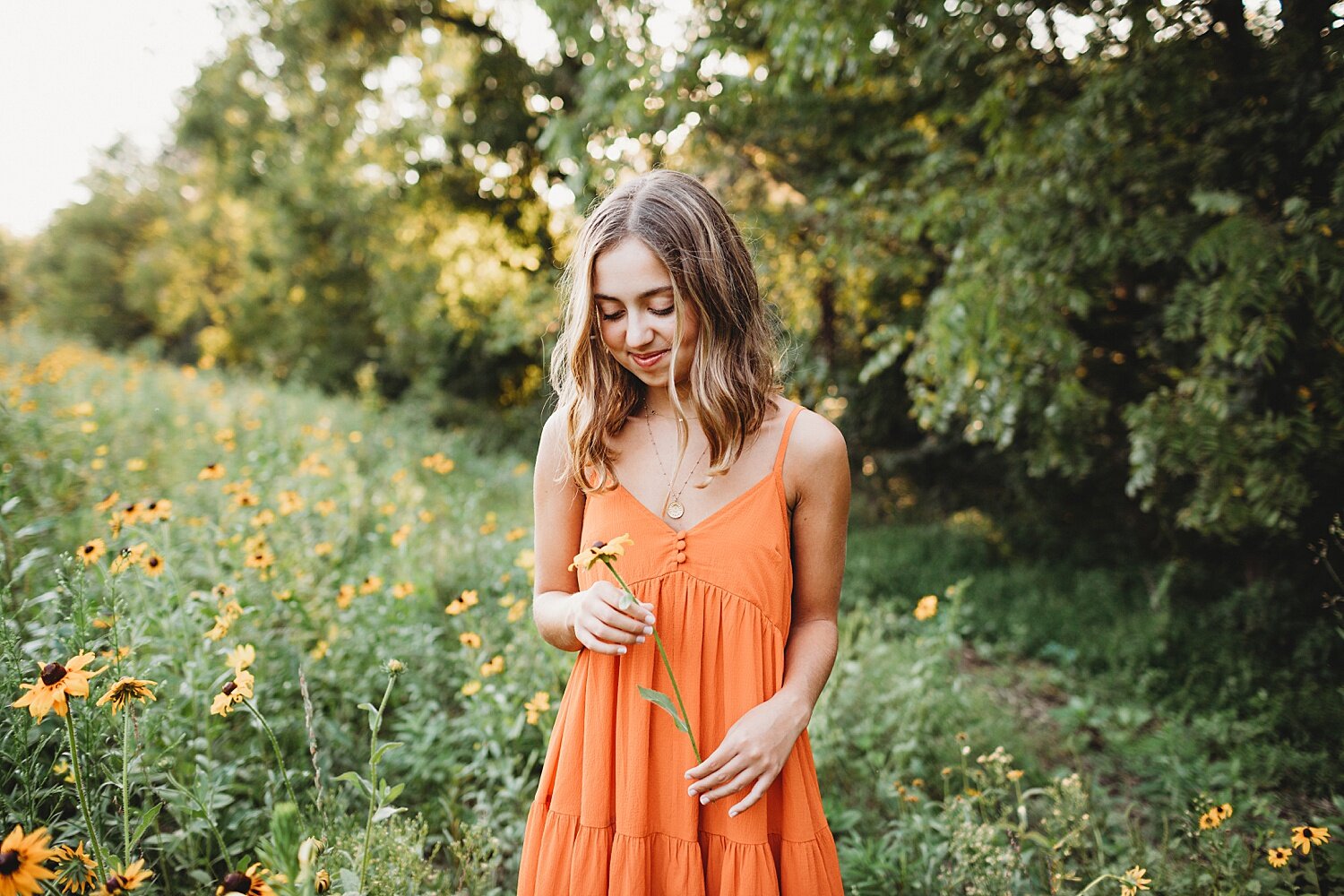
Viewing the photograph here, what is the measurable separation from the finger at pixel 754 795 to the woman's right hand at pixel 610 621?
295 millimetres

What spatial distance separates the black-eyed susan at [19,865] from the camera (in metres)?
0.86

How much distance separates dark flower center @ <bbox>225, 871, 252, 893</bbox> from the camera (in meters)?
0.92

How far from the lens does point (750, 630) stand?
49.6 inches

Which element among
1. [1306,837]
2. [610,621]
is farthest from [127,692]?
[1306,837]

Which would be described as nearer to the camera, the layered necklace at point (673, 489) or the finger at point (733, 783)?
the finger at point (733, 783)

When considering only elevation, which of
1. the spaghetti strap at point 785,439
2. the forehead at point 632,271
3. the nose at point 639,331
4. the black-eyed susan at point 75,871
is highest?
the forehead at point 632,271

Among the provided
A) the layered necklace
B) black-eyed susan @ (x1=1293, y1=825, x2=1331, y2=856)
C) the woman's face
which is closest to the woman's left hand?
the layered necklace

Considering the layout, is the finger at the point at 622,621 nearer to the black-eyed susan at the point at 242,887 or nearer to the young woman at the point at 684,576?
the young woman at the point at 684,576

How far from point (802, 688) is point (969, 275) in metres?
2.69

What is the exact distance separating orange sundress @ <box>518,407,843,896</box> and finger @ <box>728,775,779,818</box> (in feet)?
0.22

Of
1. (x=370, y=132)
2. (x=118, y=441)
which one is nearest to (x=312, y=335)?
(x=370, y=132)

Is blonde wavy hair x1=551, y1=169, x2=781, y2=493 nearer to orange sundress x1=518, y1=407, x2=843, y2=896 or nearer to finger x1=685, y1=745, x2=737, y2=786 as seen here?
orange sundress x1=518, y1=407, x2=843, y2=896

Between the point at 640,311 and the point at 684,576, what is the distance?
0.48 meters

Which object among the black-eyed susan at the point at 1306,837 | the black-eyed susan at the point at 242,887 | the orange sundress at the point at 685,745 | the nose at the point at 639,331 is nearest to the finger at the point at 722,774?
the orange sundress at the point at 685,745
